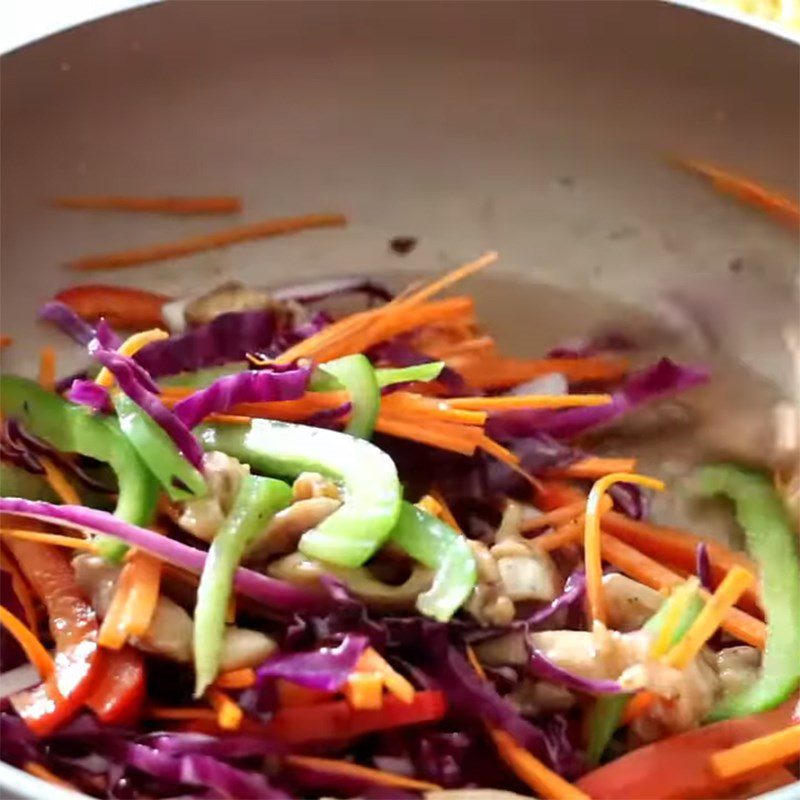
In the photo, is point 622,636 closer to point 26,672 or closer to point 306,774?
point 306,774

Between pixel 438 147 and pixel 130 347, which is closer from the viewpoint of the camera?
pixel 130 347

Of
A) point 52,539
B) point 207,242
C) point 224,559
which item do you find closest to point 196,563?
point 224,559

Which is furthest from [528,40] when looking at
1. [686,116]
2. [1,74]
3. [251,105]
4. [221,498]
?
[221,498]

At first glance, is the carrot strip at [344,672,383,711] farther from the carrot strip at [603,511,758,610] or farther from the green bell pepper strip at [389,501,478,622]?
the carrot strip at [603,511,758,610]

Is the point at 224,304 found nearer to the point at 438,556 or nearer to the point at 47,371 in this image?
the point at 47,371

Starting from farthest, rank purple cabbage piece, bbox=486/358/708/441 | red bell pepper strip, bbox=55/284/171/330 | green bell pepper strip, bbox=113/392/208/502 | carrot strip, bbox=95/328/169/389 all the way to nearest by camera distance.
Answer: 1. red bell pepper strip, bbox=55/284/171/330
2. purple cabbage piece, bbox=486/358/708/441
3. carrot strip, bbox=95/328/169/389
4. green bell pepper strip, bbox=113/392/208/502

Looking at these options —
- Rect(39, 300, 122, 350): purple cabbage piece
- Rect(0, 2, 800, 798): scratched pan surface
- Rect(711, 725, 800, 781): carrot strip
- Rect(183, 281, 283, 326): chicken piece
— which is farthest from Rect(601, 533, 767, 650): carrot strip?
Rect(39, 300, 122, 350): purple cabbage piece
